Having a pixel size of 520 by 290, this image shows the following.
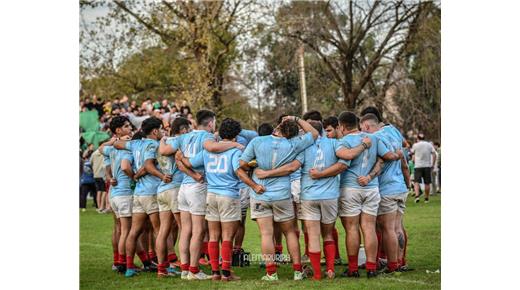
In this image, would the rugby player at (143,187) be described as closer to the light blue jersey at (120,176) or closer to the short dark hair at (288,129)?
the light blue jersey at (120,176)

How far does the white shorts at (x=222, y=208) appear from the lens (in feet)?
37.0

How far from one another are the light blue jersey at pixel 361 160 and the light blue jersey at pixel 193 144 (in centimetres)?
172

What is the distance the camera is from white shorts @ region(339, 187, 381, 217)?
11.4m

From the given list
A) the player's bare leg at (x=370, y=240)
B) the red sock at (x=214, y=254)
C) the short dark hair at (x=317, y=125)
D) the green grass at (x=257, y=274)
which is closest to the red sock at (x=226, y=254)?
the red sock at (x=214, y=254)

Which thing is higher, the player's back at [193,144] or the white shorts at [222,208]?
the player's back at [193,144]

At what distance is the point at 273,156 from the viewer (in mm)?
11031

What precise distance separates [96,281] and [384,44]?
665 inches

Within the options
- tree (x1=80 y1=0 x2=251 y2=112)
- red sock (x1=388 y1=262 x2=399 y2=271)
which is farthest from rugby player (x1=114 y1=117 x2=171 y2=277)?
tree (x1=80 y1=0 x2=251 y2=112)

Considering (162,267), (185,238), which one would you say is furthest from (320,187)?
(162,267)

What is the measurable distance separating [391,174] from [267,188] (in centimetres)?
175

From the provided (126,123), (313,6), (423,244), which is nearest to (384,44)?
(313,6)
